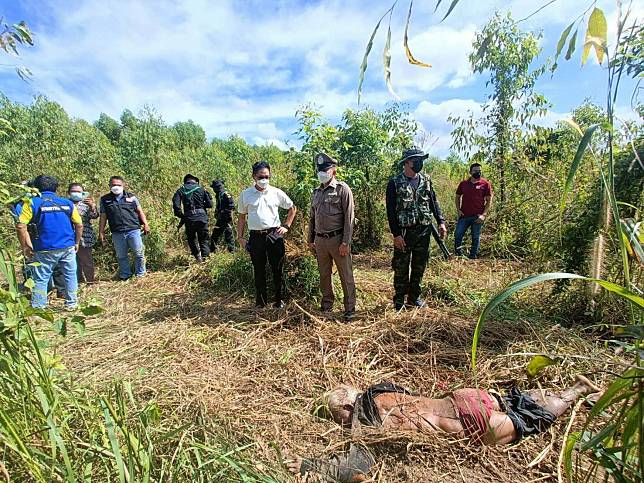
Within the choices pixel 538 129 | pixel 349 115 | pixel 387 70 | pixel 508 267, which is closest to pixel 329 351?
pixel 387 70

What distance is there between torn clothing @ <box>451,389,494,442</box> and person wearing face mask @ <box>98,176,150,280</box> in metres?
4.79

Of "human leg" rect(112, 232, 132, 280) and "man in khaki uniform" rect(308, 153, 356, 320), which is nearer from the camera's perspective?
"man in khaki uniform" rect(308, 153, 356, 320)

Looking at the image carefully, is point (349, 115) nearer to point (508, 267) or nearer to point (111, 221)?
point (508, 267)

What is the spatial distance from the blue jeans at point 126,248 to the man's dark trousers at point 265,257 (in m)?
2.28

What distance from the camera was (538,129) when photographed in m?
5.26

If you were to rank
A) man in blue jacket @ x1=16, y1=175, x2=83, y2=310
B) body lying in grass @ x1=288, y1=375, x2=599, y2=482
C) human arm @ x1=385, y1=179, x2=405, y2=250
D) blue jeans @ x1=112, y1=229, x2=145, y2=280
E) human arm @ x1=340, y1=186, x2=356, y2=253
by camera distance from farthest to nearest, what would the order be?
1. blue jeans @ x1=112, y1=229, x2=145, y2=280
2. man in blue jacket @ x1=16, y1=175, x2=83, y2=310
3. human arm @ x1=385, y1=179, x2=405, y2=250
4. human arm @ x1=340, y1=186, x2=356, y2=253
5. body lying in grass @ x1=288, y1=375, x2=599, y2=482

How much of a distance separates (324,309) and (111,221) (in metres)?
3.50

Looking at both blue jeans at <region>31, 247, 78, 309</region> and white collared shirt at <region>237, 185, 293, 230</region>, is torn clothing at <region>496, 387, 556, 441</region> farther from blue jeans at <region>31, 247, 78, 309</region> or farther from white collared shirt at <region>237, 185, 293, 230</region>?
blue jeans at <region>31, 247, 78, 309</region>

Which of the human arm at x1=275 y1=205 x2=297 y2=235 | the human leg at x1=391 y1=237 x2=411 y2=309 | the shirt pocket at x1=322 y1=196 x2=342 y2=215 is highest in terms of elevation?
the shirt pocket at x1=322 y1=196 x2=342 y2=215

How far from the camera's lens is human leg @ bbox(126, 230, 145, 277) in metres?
5.02

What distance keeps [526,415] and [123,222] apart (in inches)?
207

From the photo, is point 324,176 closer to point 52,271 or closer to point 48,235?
point 48,235

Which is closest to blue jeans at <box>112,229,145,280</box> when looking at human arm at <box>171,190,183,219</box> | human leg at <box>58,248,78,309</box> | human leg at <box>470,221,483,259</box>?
human arm at <box>171,190,183,219</box>

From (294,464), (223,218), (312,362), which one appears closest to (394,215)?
(312,362)
